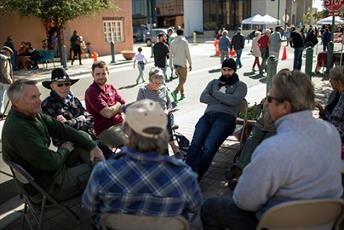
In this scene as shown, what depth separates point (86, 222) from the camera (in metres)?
3.71

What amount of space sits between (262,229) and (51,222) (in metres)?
2.24

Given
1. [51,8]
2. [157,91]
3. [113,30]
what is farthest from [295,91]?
[113,30]

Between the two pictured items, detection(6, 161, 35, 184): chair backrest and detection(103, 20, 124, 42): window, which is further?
detection(103, 20, 124, 42): window

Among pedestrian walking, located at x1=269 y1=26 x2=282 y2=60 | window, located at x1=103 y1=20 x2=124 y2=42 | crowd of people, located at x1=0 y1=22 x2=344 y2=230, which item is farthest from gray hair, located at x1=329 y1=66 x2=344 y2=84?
window, located at x1=103 y1=20 x2=124 y2=42

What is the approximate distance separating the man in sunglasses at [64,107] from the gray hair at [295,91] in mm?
2420

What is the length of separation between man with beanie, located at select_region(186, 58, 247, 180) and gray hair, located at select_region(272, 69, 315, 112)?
211cm

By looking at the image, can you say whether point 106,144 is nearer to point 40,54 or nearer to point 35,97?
point 35,97

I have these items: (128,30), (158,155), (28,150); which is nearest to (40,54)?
(128,30)

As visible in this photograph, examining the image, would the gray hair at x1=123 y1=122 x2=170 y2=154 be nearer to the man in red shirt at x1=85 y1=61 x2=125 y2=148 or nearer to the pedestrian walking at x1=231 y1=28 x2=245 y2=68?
the man in red shirt at x1=85 y1=61 x2=125 y2=148

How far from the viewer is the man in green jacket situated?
3039mm

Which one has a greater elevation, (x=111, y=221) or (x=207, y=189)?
(x=111, y=221)

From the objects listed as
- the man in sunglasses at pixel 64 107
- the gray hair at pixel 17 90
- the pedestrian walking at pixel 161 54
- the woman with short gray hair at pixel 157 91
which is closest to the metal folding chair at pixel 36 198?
the gray hair at pixel 17 90

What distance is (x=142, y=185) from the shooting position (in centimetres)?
215

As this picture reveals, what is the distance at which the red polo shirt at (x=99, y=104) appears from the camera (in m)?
4.67
